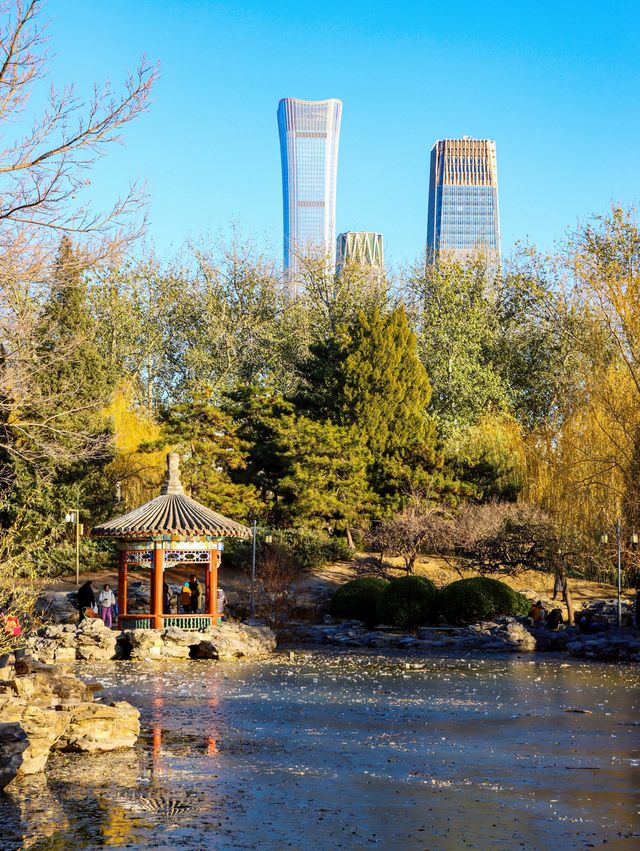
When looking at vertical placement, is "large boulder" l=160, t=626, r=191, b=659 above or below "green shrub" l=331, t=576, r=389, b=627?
below

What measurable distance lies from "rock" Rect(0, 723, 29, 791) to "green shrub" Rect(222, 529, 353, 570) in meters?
26.6

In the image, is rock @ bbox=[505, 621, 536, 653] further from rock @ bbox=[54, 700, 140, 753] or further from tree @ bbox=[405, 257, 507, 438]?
rock @ bbox=[54, 700, 140, 753]

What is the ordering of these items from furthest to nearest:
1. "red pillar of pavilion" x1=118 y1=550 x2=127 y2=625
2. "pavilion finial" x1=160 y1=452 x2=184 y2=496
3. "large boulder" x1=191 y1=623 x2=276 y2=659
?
1. "pavilion finial" x1=160 y1=452 x2=184 y2=496
2. "red pillar of pavilion" x1=118 y1=550 x2=127 y2=625
3. "large boulder" x1=191 y1=623 x2=276 y2=659

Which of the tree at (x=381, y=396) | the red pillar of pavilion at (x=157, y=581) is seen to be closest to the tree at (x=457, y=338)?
the tree at (x=381, y=396)

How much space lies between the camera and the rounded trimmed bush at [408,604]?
31922mm

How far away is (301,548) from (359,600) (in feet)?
19.0

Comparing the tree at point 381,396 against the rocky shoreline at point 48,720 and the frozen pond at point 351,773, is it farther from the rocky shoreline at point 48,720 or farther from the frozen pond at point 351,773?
the rocky shoreline at point 48,720

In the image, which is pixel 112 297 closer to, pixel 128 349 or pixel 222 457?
pixel 128 349

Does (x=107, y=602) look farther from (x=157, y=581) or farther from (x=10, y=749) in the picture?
(x=10, y=749)

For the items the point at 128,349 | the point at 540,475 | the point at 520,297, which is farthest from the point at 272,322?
the point at 540,475

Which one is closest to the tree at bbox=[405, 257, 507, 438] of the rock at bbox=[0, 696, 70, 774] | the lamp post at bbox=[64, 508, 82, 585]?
the lamp post at bbox=[64, 508, 82, 585]

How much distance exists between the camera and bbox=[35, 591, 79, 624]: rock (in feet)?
99.1

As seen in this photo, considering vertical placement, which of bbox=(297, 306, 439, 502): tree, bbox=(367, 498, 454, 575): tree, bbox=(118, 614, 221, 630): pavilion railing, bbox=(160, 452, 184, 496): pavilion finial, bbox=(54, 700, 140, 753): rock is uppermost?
bbox=(297, 306, 439, 502): tree

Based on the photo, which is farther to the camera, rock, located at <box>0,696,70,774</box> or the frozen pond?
rock, located at <box>0,696,70,774</box>
